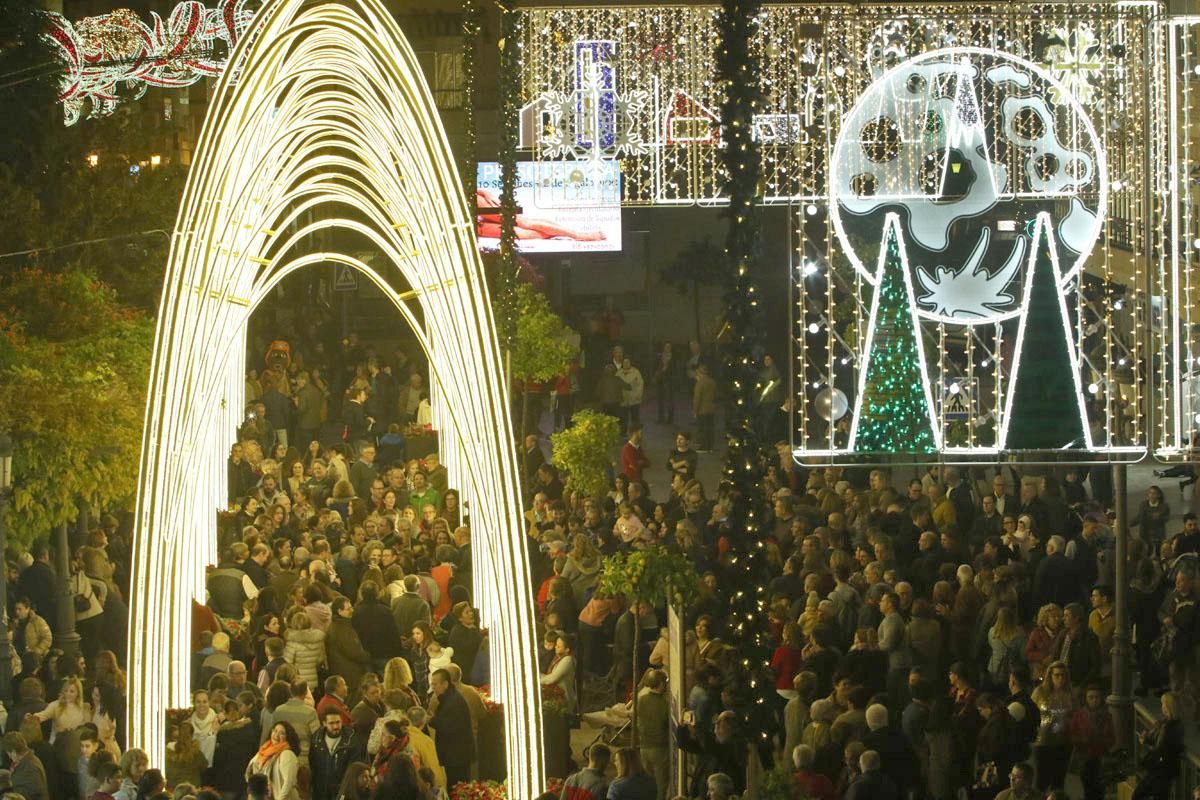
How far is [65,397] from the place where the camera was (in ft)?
76.8

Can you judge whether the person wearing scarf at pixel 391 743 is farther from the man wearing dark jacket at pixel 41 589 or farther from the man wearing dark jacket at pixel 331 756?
the man wearing dark jacket at pixel 41 589

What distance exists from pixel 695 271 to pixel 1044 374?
2316cm

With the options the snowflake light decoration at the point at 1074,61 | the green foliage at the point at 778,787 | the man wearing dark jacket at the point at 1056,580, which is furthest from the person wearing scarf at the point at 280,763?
the snowflake light decoration at the point at 1074,61

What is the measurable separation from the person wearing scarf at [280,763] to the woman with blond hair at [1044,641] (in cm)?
653

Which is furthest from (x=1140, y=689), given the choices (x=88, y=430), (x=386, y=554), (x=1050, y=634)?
(x=88, y=430)

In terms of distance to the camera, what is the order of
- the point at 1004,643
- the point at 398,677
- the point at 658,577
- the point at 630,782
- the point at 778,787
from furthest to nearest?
the point at 1004,643 < the point at 658,577 < the point at 398,677 < the point at 778,787 < the point at 630,782

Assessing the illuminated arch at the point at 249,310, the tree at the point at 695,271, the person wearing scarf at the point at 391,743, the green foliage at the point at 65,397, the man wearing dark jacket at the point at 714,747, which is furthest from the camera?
the tree at the point at 695,271

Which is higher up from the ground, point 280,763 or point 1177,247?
point 1177,247

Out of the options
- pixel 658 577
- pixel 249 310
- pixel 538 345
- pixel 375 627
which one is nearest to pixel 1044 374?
pixel 658 577

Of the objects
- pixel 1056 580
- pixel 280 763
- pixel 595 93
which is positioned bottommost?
pixel 280 763

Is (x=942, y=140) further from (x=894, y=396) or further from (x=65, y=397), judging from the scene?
(x=65, y=397)

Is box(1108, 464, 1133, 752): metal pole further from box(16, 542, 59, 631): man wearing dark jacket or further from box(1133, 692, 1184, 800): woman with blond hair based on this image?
box(16, 542, 59, 631): man wearing dark jacket

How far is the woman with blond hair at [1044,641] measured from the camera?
18.6 m

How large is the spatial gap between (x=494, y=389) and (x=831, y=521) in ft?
30.1
